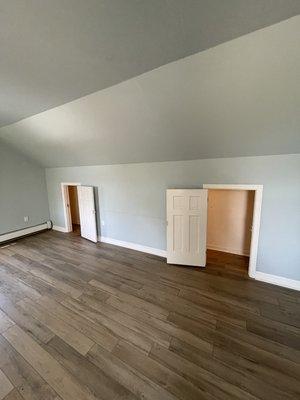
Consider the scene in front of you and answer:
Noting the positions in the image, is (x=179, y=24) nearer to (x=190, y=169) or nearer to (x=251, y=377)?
(x=190, y=169)

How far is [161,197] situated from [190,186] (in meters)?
0.62

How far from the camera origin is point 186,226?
3199 mm

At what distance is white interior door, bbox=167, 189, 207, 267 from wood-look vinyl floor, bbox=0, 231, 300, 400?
256 mm

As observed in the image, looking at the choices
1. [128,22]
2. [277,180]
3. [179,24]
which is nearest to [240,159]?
[277,180]

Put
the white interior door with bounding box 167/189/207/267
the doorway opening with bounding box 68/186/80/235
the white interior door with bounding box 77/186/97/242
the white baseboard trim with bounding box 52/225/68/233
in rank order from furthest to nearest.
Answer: the doorway opening with bounding box 68/186/80/235 < the white baseboard trim with bounding box 52/225/68/233 < the white interior door with bounding box 77/186/97/242 < the white interior door with bounding box 167/189/207/267

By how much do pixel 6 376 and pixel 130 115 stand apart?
305 cm

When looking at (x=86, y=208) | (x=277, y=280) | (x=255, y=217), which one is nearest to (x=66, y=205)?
(x=86, y=208)

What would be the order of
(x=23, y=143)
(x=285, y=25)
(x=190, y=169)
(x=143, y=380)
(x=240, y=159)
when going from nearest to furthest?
(x=285, y=25), (x=143, y=380), (x=240, y=159), (x=190, y=169), (x=23, y=143)

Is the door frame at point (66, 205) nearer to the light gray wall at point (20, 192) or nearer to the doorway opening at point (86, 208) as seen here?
the doorway opening at point (86, 208)

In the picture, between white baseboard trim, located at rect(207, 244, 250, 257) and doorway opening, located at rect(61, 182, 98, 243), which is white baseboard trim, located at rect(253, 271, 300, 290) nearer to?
white baseboard trim, located at rect(207, 244, 250, 257)

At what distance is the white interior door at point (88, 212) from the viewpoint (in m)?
4.29

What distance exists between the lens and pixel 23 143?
421cm

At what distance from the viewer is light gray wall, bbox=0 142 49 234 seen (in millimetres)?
4527

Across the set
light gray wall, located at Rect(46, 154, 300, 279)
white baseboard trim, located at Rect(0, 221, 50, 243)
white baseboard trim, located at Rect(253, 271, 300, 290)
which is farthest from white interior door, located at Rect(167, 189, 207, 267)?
white baseboard trim, located at Rect(0, 221, 50, 243)
